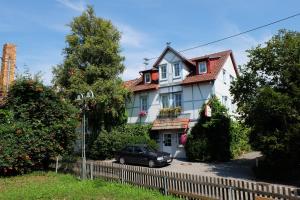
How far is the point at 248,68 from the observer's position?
20578 millimetres

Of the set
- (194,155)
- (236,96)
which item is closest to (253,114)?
(236,96)

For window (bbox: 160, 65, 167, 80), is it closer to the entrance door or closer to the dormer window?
the dormer window

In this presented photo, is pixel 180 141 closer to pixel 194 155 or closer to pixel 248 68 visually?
pixel 194 155

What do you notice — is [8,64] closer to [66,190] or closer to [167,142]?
[167,142]

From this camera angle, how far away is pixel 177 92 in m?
29.6

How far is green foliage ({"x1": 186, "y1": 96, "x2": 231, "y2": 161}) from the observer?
82.7 feet

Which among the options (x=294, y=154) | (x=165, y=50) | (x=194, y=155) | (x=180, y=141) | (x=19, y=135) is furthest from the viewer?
(x=165, y=50)

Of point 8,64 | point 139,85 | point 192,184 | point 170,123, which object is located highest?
point 8,64

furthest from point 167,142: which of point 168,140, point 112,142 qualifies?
point 112,142

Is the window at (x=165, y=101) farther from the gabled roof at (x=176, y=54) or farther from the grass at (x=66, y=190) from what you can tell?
the grass at (x=66, y=190)

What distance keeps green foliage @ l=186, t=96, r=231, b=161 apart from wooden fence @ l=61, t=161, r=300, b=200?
36.5ft

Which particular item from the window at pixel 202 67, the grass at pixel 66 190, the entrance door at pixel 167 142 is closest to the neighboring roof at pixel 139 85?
the window at pixel 202 67

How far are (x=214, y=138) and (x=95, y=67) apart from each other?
12124 millimetres

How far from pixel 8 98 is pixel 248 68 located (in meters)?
15.3
